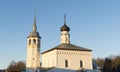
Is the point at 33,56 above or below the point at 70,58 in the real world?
above

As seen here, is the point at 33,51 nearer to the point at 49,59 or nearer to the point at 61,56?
the point at 49,59

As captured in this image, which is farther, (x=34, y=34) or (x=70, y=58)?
(x=34, y=34)

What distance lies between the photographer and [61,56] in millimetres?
39469

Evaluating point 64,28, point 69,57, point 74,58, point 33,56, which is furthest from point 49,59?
point 64,28

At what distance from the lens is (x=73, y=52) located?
40344 millimetres

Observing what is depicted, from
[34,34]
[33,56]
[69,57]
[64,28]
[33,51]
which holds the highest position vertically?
[64,28]

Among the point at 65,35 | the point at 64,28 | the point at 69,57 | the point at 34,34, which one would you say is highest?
the point at 64,28

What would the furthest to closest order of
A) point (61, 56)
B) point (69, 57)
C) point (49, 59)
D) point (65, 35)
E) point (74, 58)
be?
point (65, 35) < point (49, 59) < point (74, 58) < point (69, 57) < point (61, 56)

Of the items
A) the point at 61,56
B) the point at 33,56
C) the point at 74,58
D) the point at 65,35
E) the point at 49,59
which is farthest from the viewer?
the point at 65,35

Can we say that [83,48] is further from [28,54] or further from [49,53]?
→ [28,54]

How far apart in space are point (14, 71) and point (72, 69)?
29.7 metres

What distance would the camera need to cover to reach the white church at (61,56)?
39344 mm

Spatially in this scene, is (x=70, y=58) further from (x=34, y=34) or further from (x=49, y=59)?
(x=34, y=34)

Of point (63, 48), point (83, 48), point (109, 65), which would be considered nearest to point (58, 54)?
point (63, 48)
